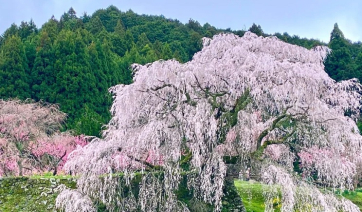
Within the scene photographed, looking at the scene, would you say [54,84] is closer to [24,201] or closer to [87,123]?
[87,123]

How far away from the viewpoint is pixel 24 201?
834 centimetres

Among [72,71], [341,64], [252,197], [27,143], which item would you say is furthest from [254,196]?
[341,64]

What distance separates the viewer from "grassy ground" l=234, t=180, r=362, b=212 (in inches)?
409

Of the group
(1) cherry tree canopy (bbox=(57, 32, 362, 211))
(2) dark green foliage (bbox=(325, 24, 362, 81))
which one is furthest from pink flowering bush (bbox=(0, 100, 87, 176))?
(2) dark green foliage (bbox=(325, 24, 362, 81))

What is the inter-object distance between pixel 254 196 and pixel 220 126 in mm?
4329

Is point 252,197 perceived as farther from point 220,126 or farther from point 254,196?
point 220,126

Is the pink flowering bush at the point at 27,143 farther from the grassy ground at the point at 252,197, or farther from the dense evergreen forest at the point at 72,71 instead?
the grassy ground at the point at 252,197

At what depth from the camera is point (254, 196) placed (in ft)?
38.0

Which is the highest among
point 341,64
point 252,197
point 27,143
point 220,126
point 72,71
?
point 341,64

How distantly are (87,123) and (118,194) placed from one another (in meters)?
9.90

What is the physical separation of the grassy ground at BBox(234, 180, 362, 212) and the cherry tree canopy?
79.4 inches

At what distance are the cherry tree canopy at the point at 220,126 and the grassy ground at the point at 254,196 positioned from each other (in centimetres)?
202

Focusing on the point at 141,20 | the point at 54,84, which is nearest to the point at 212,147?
the point at 54,84

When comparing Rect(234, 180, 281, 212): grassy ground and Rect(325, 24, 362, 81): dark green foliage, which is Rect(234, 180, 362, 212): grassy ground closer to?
Rect(234, 180, 281, 212): grassy ground
